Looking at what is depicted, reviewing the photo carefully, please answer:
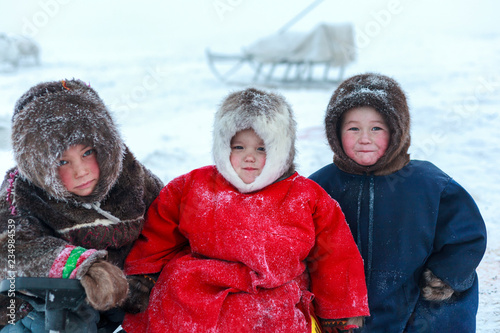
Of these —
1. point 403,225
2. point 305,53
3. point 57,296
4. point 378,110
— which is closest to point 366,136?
point 378,110

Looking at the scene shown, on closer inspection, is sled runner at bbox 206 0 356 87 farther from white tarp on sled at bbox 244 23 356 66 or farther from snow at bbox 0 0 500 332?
snow at bbox 0 0 500 332

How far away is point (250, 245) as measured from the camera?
5.38ft

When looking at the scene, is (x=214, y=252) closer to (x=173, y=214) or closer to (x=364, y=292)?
(x=173, y=214)

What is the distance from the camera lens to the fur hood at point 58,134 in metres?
1.46

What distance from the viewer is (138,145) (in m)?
5.07

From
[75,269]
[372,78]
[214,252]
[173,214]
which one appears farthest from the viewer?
[372,78]

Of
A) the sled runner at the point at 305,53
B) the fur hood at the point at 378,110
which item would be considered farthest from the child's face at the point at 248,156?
the sled runner at the point at 305,53

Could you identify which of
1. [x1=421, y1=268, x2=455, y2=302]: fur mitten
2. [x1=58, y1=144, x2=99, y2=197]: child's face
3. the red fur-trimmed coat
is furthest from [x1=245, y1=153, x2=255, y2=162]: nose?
[x1=421, y1=268, x2=455, y2=302]: fur mitten

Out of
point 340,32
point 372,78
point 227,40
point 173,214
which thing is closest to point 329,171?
point 372,78

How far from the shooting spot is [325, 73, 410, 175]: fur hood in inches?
73.5

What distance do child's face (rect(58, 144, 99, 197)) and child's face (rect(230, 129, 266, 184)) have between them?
0.50 meters

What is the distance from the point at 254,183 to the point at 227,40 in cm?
1418

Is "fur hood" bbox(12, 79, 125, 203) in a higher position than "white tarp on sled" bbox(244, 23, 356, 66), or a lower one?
lower

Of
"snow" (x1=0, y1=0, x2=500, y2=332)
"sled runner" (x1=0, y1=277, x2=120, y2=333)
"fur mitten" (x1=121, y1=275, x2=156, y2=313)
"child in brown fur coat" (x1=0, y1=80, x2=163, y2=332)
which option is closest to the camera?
"sled runner" (x1=0, y1=277, x2=120, y2=333)
